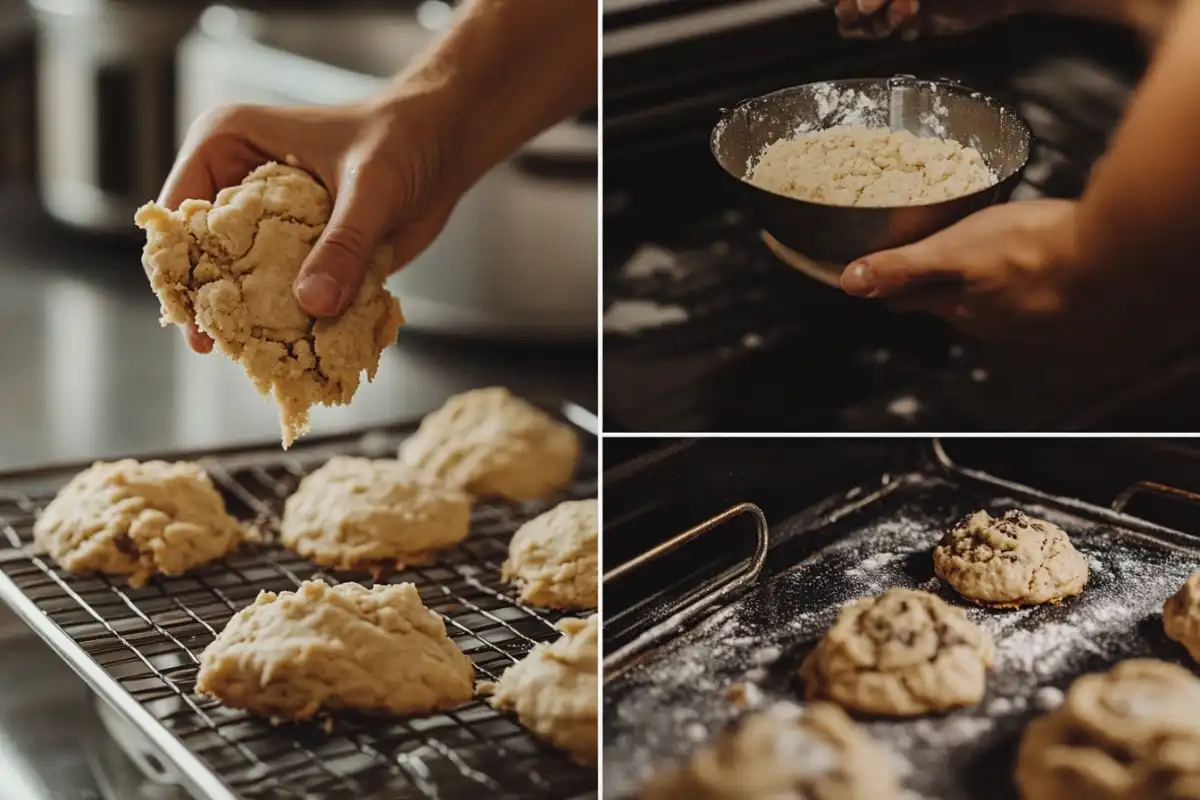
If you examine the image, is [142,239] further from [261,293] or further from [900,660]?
[900,660]

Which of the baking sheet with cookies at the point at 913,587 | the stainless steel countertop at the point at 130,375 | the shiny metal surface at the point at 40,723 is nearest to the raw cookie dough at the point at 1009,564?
the baking sheet with cookies at the point at 913,587

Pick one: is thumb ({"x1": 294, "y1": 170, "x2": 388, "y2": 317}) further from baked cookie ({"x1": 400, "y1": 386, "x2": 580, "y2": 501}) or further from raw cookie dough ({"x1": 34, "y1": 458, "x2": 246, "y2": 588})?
baked cookie ({"x1": 400, "y1": 386, "x2": 580, "y2": 501})

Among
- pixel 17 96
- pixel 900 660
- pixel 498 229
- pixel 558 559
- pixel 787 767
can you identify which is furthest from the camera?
pixel 17 96

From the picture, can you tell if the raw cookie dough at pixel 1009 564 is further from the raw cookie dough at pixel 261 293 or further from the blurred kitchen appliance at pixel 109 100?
the blurred kitchen appliance at pixel 109 100

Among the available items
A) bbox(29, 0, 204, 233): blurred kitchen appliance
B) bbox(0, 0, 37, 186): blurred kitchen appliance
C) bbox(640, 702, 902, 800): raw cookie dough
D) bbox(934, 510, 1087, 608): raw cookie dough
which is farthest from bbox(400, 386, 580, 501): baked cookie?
bbox(0, 0, 37, 186): blurred kitchen appliance

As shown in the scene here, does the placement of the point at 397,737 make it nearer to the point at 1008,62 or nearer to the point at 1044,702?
the point at 1044,702

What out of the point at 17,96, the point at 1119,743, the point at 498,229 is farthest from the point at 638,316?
the point at 17,96
